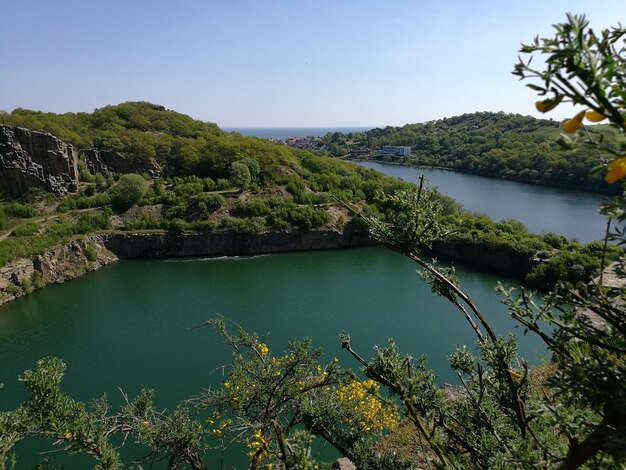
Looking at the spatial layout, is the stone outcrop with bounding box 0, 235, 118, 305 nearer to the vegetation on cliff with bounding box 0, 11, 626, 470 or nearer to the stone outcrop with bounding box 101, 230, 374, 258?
the stone outcrop with bounding box 101, 230, 374, 258

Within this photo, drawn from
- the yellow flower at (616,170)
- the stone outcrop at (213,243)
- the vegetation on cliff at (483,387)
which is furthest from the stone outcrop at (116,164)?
the yellow flower at (616,170)

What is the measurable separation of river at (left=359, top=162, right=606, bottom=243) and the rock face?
90.1 feet

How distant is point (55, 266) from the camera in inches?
934

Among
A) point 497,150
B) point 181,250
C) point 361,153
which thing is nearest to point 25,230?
point 181,250

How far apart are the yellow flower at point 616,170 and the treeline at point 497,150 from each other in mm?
26643

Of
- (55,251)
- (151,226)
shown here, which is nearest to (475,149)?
(151,226)

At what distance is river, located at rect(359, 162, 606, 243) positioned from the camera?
115ft

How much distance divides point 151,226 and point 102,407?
23758 millimetres

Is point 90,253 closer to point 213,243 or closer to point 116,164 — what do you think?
point 213,243

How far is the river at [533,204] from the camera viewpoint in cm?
3519

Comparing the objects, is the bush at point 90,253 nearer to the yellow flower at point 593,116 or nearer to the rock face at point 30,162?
the rock face at point 30,162

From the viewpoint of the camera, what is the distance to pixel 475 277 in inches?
955

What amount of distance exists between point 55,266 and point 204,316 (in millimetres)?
10847

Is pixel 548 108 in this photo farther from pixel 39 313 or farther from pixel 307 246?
pixel 307 246
